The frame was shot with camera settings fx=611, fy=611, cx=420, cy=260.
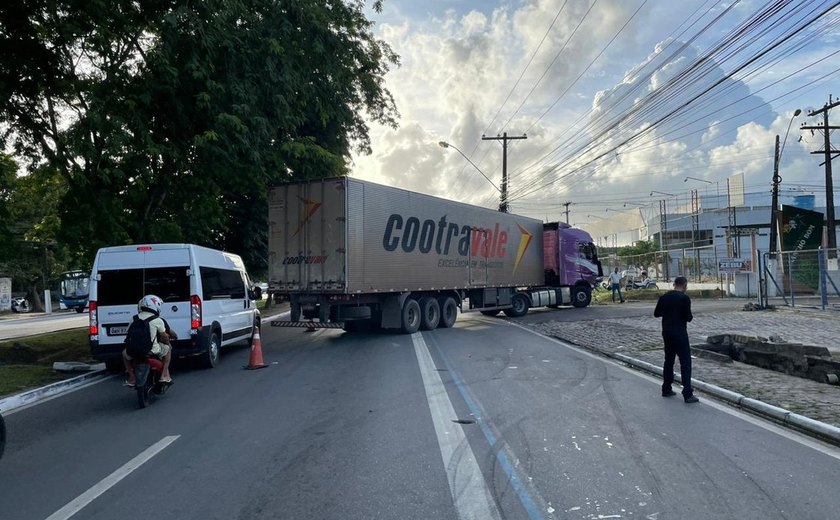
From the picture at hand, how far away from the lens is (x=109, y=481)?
16.8 feet

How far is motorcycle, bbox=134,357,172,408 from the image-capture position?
8125 mm

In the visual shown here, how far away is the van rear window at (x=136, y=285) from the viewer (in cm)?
1064

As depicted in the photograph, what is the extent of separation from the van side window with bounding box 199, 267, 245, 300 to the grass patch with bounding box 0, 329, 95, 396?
2.96 m

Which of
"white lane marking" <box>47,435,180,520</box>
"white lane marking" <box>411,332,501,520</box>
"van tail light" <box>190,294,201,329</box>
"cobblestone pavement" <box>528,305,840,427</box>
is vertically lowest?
"white lane marking" <box>47,435,180,520</box>

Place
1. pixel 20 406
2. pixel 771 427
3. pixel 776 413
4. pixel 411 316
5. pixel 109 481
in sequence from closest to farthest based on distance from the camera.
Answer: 1. pixel 109 481
2. pixel 771 427
3. pixel 776 413
4. pixel 20 406
5. pixel 411 316

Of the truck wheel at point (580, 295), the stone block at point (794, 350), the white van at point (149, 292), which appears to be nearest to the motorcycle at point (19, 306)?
the truck wheel at point (580, 295)

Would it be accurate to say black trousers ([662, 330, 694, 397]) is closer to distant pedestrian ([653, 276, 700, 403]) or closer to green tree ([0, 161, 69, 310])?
distant pedestrian ([653, 276, 700, 403])

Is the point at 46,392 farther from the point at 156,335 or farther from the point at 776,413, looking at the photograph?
the point at 776,413

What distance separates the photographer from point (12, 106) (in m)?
13.1

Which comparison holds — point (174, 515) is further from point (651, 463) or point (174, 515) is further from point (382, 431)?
point (651, 463)

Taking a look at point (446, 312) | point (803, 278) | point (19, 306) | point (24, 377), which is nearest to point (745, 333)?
point (446, 312)

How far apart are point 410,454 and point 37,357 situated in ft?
40.0

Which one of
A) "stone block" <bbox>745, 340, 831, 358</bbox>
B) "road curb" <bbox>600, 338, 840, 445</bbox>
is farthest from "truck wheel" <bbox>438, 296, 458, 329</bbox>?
"road curb" <bbox>600, 338, 840, 445</bbox>

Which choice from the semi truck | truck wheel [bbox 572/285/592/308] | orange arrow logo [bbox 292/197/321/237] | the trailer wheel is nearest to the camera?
the semi truck
